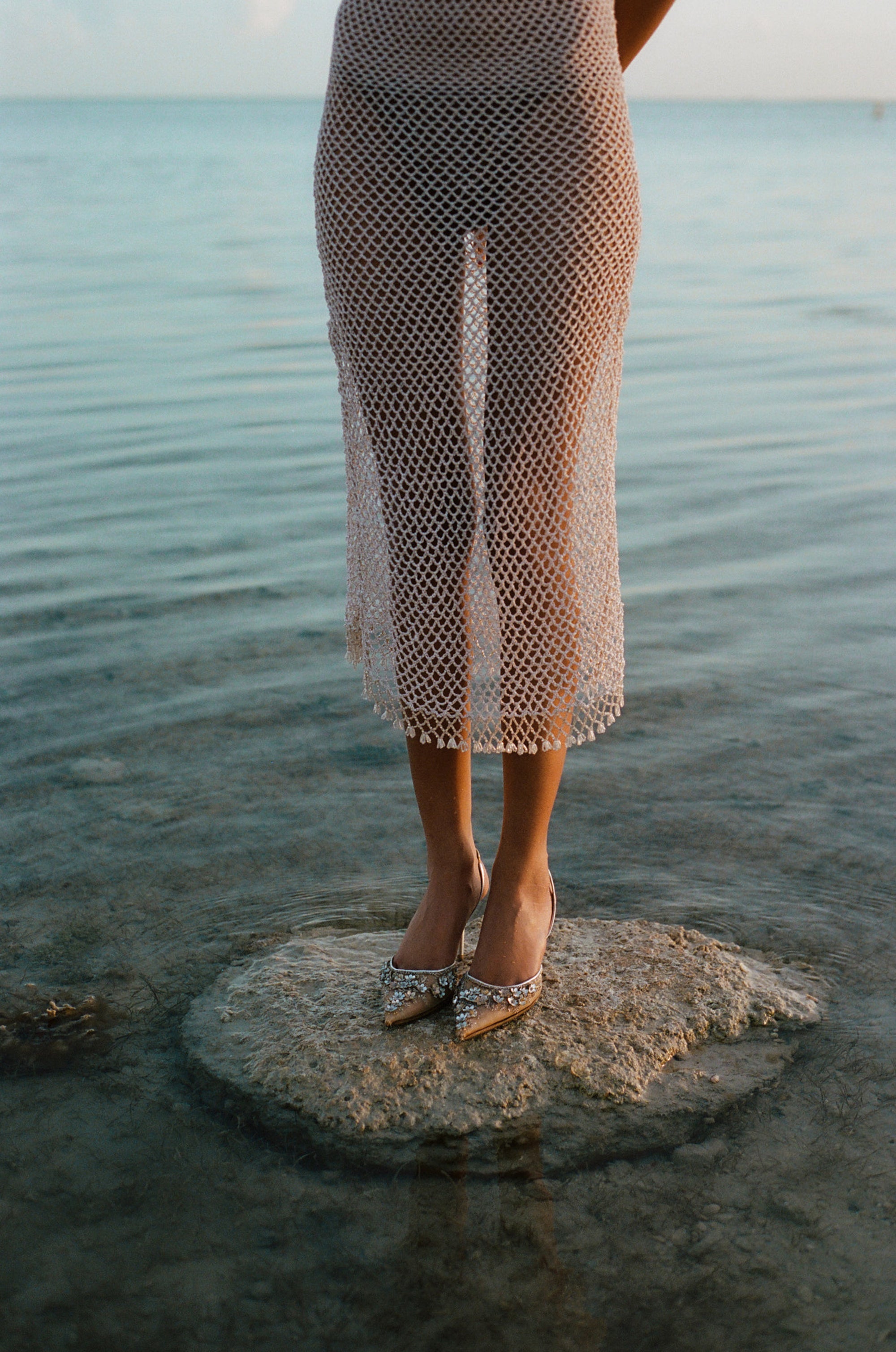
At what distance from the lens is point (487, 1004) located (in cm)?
195

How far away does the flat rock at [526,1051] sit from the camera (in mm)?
1744

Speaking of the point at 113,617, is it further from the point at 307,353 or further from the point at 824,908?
the point at 307,353

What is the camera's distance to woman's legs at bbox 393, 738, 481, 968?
6.60 feet

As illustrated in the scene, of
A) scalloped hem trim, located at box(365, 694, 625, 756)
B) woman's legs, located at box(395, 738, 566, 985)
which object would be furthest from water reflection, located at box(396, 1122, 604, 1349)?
scalloped hem trim, located at box(365, 694, 625, 756)

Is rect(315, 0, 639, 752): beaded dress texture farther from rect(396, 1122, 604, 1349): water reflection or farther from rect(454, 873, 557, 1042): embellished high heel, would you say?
rect(396, 1122, 604, 1349): water reflection

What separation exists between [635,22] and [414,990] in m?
1.60

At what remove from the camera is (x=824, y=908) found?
226cm

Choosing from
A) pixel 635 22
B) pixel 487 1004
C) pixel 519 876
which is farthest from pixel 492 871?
pixel 635 22

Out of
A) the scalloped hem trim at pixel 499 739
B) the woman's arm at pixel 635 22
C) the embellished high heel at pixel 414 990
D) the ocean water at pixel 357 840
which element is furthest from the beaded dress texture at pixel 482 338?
the ocean water at pixel 357 840

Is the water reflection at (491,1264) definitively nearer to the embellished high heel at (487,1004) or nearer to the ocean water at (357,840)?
the ocean water at (357,840)

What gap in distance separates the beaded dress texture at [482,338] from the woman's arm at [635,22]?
0.19 m

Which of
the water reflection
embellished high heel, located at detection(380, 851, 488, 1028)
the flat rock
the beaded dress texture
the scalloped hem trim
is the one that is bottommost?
the water reflection

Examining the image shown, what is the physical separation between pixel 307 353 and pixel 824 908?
639cm

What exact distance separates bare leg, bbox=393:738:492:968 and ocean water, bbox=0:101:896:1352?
0.28 meters
